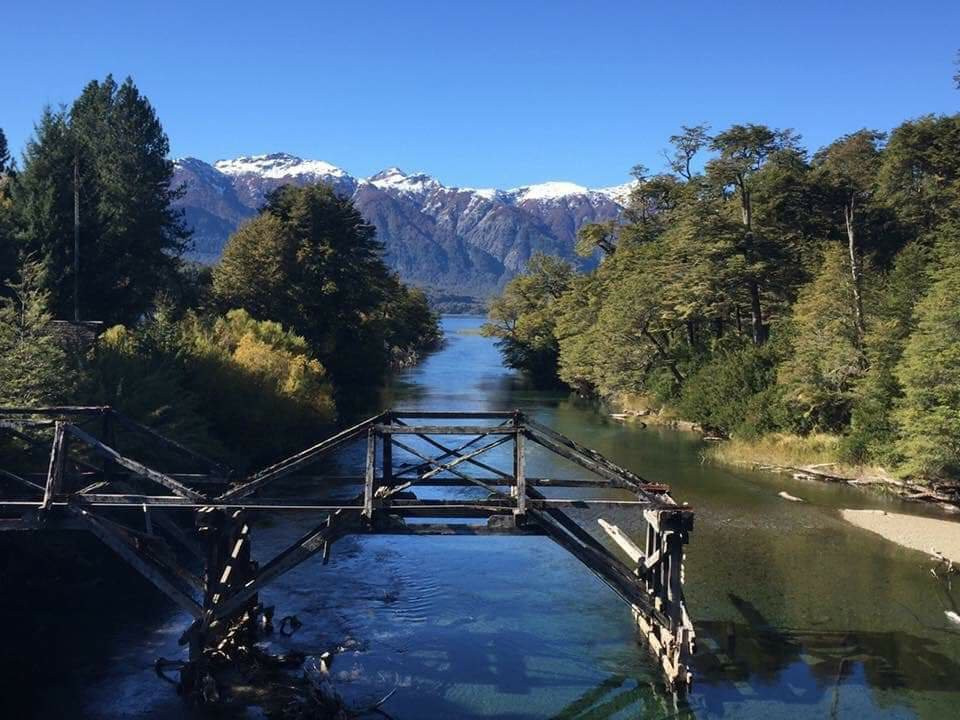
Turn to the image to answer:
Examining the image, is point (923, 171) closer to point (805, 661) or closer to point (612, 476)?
point (805, 661)

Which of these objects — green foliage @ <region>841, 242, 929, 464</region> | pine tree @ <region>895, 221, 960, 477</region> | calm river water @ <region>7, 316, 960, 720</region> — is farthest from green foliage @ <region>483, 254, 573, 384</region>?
calm river water @ <region>7, 316, 960, 720</region>

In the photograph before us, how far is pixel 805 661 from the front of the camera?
19.9 metres

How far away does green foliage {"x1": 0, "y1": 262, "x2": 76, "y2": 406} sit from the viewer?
2433cm

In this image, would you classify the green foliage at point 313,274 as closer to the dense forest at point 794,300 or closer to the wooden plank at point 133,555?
the dense forest at point 794,300

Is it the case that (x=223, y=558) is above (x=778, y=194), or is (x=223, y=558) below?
below

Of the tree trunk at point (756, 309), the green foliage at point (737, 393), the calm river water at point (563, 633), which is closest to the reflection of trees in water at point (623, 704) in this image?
the calm river water at point (563, 633)

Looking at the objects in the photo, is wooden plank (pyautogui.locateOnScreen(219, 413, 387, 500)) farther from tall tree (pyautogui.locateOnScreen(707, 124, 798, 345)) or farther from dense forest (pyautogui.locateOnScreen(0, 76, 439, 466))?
tall tree (pyautogui.locateOnScreen(707, 124, 798, 345))

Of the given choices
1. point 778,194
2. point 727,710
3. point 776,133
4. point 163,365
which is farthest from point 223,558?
point 776,133

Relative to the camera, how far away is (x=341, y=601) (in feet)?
76.2

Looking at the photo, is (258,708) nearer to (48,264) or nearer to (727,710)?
(727,710)

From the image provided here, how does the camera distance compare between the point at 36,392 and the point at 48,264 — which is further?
the point at 48,264

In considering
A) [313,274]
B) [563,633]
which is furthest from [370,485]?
[313,274]

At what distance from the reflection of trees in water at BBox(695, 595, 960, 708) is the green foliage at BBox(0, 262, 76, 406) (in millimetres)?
19212

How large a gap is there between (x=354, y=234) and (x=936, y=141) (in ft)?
141
